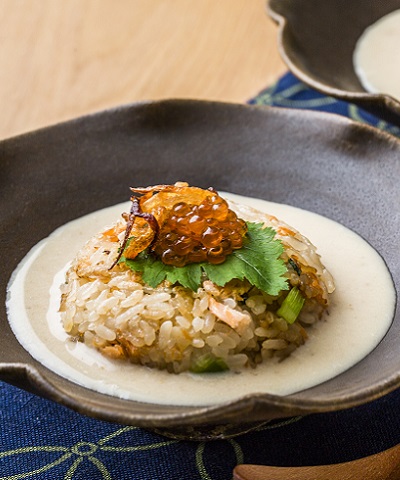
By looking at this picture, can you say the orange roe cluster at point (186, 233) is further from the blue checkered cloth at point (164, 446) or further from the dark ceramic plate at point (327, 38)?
the dark ceramic plate at point (327, 38)

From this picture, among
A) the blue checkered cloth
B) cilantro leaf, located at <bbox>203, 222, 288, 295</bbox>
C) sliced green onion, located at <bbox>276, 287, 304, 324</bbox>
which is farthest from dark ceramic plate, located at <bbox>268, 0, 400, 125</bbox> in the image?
the blue checkered cloth

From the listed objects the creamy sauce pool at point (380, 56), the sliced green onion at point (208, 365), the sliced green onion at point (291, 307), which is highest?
the creamy sauce pool at point (380, 56)

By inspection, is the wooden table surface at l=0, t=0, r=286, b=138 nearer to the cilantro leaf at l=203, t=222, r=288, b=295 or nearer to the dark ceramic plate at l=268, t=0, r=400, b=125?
the dark ceramic plate at l=268, t=0, r=400, b=125

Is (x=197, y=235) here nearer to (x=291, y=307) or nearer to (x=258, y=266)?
(x=258, y=266)

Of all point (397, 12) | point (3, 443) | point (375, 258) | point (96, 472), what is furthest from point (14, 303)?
point (397, 12)

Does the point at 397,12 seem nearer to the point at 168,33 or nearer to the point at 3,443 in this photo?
the point at 168,33

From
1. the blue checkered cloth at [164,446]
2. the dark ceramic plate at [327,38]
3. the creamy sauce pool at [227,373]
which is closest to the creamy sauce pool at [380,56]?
the dark ceramic plate at [327,38]
